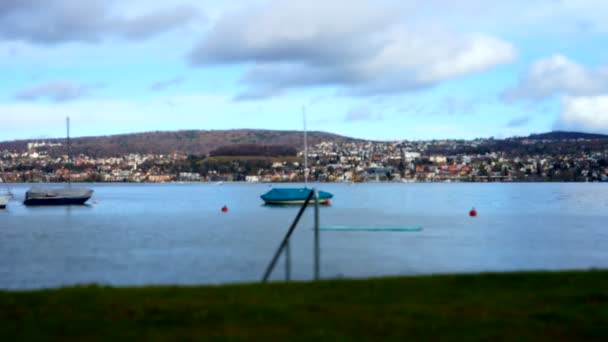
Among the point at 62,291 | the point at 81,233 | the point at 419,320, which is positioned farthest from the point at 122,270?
the point at 81,233

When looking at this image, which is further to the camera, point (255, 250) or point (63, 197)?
point (63, 197)

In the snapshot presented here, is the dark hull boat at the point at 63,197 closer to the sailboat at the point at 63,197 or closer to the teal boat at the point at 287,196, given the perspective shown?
the sailboat at the point at 63,197

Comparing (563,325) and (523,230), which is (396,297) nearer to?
(563,325)

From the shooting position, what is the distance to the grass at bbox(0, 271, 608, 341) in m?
8.93

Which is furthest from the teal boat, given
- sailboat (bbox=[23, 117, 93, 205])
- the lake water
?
the lake water

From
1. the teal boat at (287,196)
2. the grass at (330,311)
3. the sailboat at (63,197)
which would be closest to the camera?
the grass at (330,311)

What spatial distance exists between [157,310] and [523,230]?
37.4 metres

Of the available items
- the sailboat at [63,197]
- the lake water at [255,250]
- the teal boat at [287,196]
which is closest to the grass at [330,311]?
the lake water at [255,250]

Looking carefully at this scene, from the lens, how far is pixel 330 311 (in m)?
10.2

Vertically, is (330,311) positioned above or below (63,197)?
above

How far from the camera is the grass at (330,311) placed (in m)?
8.93

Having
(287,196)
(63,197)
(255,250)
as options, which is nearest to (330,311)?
(255,250)

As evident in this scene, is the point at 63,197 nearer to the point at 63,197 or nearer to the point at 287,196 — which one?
the point at 63,197

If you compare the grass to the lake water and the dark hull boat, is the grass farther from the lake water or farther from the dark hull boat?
the dark hull boat
